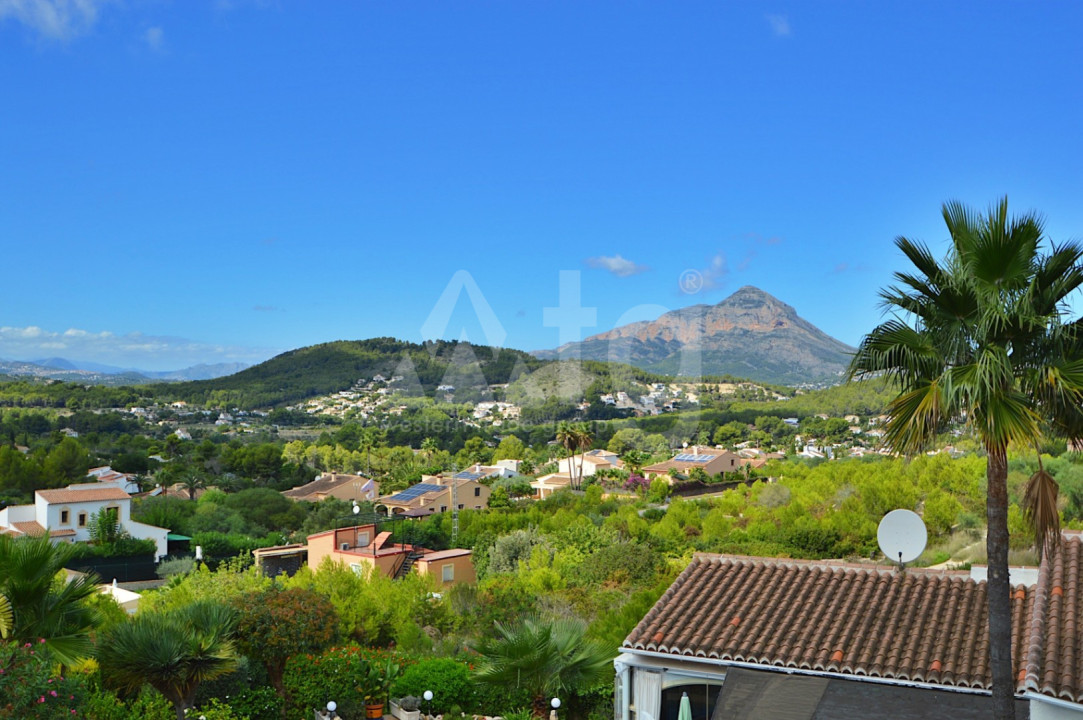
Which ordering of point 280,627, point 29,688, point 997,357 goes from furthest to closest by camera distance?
point 280,627, point 29,688, point 997,357

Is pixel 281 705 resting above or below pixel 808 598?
below

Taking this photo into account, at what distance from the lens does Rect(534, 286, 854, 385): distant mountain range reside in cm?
10675

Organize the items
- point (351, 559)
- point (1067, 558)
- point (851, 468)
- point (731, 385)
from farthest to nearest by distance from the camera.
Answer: point (731, 385) < point (851, 468) < point (351, 559) < point (1067, 558)

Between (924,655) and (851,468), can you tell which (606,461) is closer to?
(851,468)

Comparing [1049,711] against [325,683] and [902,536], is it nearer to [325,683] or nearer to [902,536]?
[902,536]

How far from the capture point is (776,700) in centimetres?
783

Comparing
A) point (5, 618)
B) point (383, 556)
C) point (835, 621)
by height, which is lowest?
point (383, 556)

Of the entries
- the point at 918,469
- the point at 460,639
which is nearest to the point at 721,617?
the point at 460,639

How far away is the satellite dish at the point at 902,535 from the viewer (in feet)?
30.8

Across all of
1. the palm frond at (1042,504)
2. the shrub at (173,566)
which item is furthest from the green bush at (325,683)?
the shrub at (173,566)

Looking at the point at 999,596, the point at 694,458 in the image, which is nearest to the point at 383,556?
the point at 999,596

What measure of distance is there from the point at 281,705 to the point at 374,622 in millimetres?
5953

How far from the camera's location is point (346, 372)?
361 feet

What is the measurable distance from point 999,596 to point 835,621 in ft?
9.30
